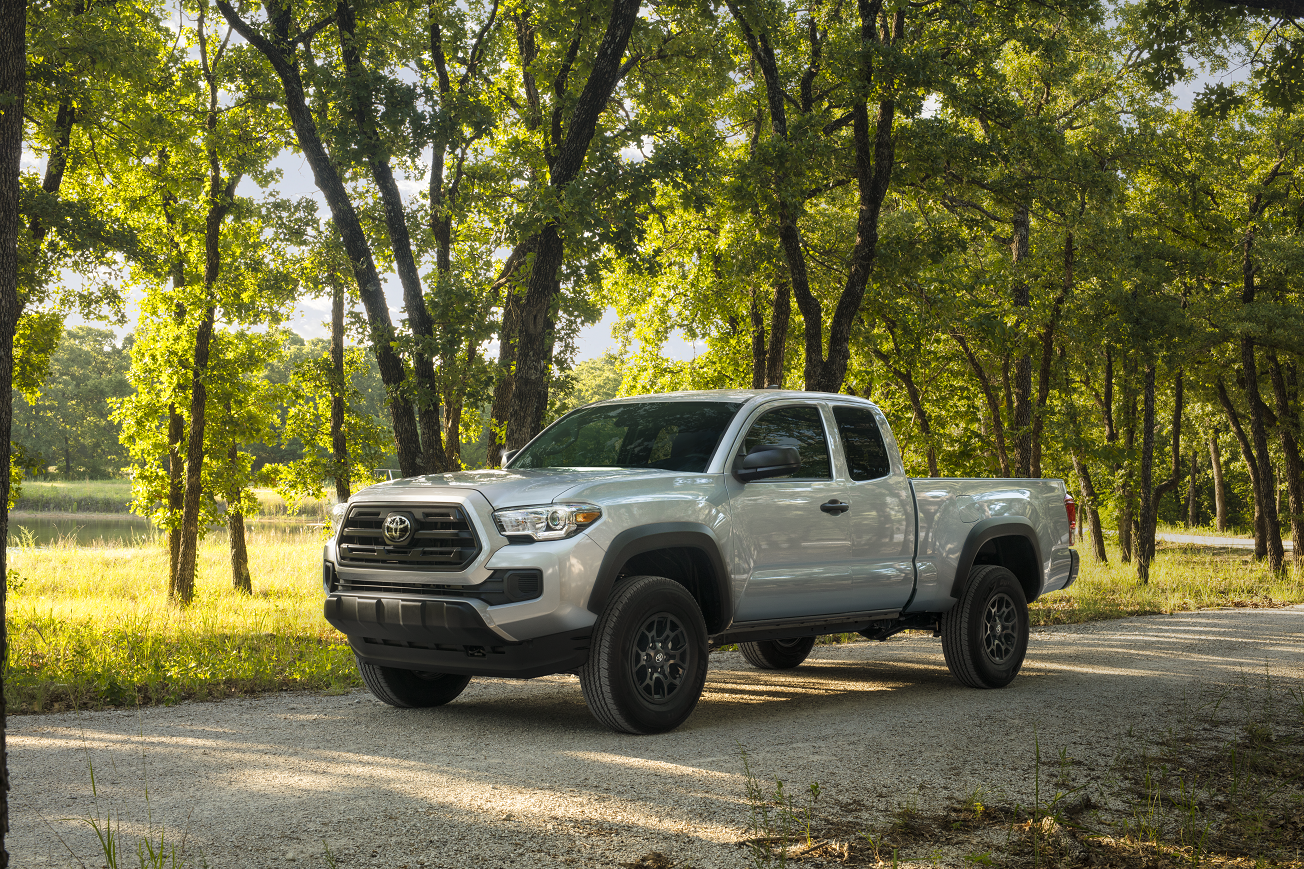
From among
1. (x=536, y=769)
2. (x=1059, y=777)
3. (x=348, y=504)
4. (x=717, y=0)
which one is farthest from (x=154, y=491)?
(x=1059, y=777)

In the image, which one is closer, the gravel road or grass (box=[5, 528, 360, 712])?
the gravel road

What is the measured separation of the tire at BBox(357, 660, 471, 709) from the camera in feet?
24.4

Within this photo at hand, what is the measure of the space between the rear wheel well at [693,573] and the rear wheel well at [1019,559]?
10.9 feet

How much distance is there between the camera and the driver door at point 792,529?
7027 millimetres

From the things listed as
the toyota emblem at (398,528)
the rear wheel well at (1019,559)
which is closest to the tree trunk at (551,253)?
the rear wheel well at (1019,559)

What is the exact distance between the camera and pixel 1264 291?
25.5 metres

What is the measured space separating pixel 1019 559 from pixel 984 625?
40.9 inches

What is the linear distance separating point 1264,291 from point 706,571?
24.0 m

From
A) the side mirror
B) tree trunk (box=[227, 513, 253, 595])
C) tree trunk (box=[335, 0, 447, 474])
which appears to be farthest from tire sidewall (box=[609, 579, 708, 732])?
tree trunk (box=[227, 513, 253, 595])

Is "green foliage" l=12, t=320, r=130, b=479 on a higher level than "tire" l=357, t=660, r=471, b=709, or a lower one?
higher

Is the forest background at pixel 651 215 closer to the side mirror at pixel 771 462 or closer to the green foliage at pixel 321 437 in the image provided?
the green foliage at pixel 321 437

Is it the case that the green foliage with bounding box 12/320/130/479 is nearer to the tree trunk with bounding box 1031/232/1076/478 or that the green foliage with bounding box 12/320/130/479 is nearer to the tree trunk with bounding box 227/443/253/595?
the tree trunk with bounding box 227/443/253/595

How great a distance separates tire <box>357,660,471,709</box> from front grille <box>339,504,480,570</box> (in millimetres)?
1118

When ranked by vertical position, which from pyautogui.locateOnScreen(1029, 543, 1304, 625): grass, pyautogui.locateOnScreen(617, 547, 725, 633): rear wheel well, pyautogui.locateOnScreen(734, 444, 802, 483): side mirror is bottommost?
pyautogui.locateOnScreen(1029, 543, 1304, 625): grass
